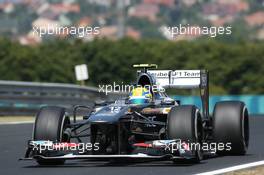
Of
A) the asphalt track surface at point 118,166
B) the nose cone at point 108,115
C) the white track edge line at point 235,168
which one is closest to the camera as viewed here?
the white track edge line at point 235,168

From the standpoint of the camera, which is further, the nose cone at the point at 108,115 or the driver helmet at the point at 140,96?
the driver helmet at the point at 140,96

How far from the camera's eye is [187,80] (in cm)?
1540

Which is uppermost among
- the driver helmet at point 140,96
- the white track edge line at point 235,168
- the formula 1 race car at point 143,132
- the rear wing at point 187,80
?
the rear wing at point 187,80

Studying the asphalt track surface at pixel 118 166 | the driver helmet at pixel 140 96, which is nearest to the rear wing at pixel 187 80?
the driver helmet at pixel 140 96

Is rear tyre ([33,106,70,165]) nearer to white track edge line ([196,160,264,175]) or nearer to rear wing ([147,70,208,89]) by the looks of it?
rear wing ([147,70,208,89])

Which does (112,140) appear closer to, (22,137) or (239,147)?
(239,147)

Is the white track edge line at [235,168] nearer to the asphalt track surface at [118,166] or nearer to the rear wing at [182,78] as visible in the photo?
the asphalt track surface at [118,166]

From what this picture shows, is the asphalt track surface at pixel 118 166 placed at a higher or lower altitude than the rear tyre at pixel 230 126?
lower

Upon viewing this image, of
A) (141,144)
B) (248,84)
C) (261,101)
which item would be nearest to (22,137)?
(141,144)

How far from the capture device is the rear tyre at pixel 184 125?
41.6ft

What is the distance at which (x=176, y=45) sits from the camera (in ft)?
285

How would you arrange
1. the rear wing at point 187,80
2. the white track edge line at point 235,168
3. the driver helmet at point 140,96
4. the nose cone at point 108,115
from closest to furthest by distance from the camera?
the white track edge line at point 235,168 → the nose cone at point 108,115 → the driver helmet at point 140,96 → the rear wing at point 187,80

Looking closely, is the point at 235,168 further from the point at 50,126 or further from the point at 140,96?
the point at 50,126

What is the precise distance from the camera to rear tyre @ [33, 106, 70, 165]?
13.0 meters
